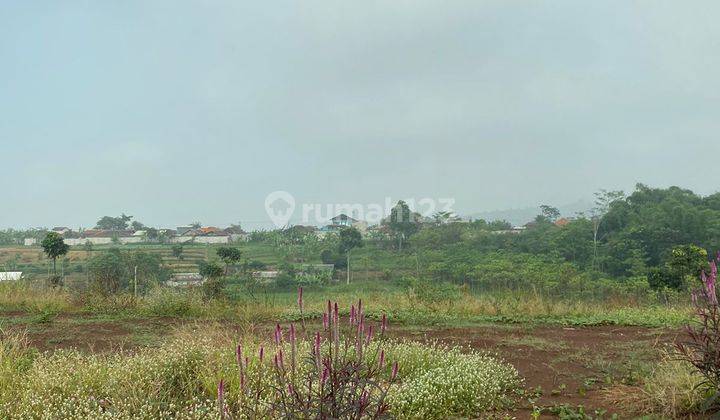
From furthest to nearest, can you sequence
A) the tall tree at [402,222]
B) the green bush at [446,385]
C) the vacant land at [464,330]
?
1. the tall tree at [402,222]
2. the vacant land at [464,330]
3. the green bush at [446,385]

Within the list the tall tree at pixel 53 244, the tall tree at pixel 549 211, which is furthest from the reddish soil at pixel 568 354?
the tall tree at pixel 549 211

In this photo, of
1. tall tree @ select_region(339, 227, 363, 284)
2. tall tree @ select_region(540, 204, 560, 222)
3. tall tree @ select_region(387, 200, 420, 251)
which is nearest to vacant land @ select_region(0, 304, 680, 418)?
tall tree @ select_region(339, 227, 363, 284)

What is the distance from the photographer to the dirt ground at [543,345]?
616cm

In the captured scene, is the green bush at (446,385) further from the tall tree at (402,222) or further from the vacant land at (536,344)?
the tall tree at (402,222)

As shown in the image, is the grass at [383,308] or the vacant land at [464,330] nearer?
the vacant land at [464,330]

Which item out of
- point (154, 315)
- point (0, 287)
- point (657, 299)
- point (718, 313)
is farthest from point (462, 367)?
point (0, 287)

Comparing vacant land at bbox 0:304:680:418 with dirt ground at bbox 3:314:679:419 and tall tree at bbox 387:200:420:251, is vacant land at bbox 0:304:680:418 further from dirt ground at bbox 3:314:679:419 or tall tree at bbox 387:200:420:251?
tall tree at bbox 387:200:420:251

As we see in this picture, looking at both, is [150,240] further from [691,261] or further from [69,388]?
[69,388]

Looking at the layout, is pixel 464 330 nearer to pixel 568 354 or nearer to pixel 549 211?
pixel 568 354

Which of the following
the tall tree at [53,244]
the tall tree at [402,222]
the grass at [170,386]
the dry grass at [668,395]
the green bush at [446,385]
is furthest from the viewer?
the tall tree at [402,222]

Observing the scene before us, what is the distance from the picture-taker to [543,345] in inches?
359

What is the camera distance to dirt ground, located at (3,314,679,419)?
616 centimetres

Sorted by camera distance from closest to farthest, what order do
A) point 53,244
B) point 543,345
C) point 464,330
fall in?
1. point 543,345
2. point 464,330
3. point 53,244

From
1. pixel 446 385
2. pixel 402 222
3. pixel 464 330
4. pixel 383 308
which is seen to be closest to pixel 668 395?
pixel 446 385
